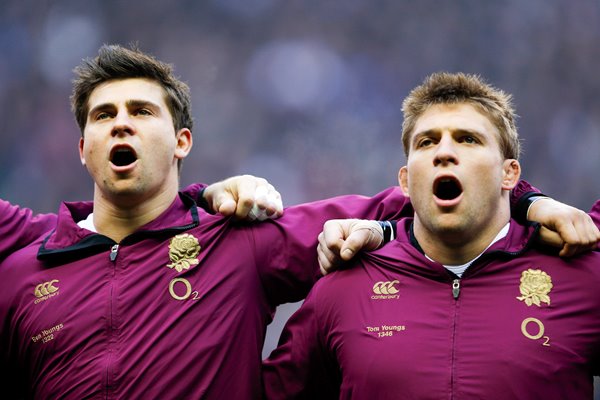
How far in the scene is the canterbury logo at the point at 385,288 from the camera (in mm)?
2539

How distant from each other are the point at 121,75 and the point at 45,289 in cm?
85

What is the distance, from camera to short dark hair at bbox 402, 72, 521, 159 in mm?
2668

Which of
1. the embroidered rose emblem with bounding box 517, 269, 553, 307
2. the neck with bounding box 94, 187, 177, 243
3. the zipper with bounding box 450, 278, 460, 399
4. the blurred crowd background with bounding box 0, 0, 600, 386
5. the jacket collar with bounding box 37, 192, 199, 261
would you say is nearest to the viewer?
the zipper with bounding box 450, 278, 460, 399

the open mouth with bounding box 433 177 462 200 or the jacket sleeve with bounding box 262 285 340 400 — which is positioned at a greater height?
the open mouth with bounding box 433 177 462 200

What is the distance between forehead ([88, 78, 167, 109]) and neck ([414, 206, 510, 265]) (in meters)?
1.12

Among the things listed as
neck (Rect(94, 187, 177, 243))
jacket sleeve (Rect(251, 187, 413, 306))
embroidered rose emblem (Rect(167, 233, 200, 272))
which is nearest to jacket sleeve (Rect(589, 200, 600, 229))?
jacket sleeve (Rect(251, 187, 413, 306))

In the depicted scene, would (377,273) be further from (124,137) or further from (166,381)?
(124,137)

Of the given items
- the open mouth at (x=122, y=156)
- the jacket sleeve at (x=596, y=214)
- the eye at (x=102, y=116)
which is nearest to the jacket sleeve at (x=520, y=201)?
the jacket sleeve at (x=596, y=214)

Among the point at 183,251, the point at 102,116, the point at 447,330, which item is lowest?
the point at 447,330

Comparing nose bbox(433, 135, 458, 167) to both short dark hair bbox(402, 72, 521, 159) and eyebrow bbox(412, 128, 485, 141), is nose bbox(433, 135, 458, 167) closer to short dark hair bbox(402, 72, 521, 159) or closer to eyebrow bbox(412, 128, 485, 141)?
eyebrow bbox(412, 128, 485, 141)

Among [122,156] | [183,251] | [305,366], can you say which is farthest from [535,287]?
[122,156]

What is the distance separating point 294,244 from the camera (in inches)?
111

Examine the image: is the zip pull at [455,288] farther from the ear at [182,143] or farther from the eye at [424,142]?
the ear at [182,143]

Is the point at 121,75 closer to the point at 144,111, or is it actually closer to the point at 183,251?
the point at 144,111
